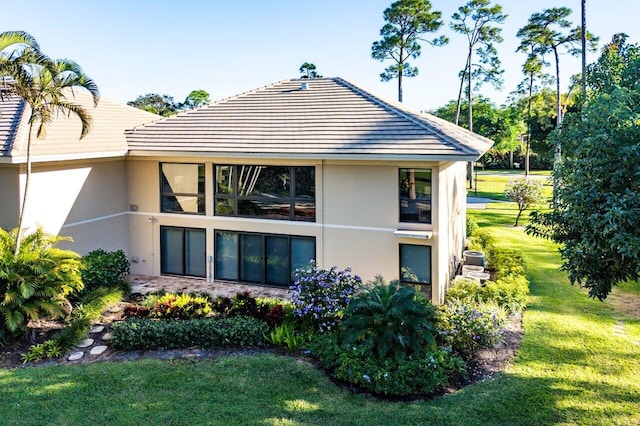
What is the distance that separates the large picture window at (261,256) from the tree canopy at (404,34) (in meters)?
28.0

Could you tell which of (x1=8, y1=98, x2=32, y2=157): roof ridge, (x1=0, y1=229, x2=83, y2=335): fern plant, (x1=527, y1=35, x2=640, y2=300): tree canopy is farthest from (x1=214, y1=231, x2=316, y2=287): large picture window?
(x1=527, y1=35, x2=640, y2=300): tree canopy

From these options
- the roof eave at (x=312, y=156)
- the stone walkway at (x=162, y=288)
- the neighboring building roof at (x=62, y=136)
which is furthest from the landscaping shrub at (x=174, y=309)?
the neighboring building roof at (x=62, y=136)

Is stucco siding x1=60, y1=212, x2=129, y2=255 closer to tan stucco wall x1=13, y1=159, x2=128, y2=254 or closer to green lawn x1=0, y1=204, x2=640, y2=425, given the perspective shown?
tan stucco wall x1=13, y1=159, x2=128, y2=254

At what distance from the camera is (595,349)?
11078 millimetres

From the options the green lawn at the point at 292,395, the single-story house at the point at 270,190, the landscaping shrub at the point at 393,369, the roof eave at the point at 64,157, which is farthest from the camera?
the single-story house at the point at 270,190

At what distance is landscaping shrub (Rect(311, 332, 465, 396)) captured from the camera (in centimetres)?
889

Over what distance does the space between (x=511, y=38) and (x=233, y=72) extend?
78.1 feet

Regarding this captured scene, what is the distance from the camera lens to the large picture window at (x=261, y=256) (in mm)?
15102

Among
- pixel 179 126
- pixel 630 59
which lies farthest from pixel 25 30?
pixel 630 59

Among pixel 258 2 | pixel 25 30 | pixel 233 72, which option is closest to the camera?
pixel 25 30

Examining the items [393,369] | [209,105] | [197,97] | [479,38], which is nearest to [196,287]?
[209,105]

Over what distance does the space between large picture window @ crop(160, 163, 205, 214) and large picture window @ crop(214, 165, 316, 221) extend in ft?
2.07

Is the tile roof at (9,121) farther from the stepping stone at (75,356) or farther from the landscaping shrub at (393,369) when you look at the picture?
the landscaping shrub at (393,369)

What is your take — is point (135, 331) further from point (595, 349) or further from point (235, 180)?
point (595, 349)
